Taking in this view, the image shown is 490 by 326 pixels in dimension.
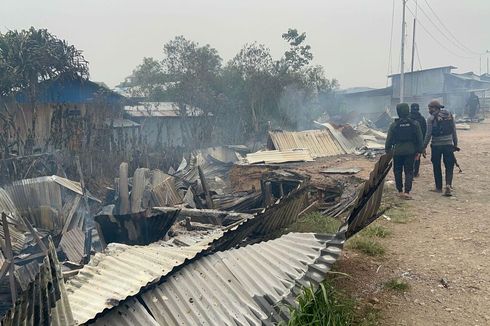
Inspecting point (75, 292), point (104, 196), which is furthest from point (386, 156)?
point (104, 196)

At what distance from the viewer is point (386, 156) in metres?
4.27

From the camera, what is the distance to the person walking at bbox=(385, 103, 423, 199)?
722cm

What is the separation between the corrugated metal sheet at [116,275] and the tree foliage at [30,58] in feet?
32.9

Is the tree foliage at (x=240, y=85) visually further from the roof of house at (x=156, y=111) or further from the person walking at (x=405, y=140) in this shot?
the person walking at (x=405, y=140)

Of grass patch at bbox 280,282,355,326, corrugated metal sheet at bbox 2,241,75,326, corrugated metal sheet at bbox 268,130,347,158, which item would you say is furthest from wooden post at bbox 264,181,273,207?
corrugated metal sheet at bbox 268,130,347,158

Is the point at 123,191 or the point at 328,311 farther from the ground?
the point at 328,311

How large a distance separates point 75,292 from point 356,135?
16.2m

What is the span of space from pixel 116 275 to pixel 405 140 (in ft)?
19.3

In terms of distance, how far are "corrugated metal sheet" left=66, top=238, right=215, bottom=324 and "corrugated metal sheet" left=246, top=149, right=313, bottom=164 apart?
30.1ft

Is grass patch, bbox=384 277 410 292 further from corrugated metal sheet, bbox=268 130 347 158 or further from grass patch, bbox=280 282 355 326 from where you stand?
corrugated metal sheet, bbox=268 130 347 158

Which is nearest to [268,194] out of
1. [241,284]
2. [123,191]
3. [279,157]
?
[123,191]

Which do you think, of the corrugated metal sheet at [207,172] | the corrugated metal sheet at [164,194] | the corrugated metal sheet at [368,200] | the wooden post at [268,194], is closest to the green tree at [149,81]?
the corrugated metal sheet at [207,172]

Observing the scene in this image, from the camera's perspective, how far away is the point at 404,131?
7.26 metres

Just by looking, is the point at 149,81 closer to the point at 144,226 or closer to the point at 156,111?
the point at 156,111
